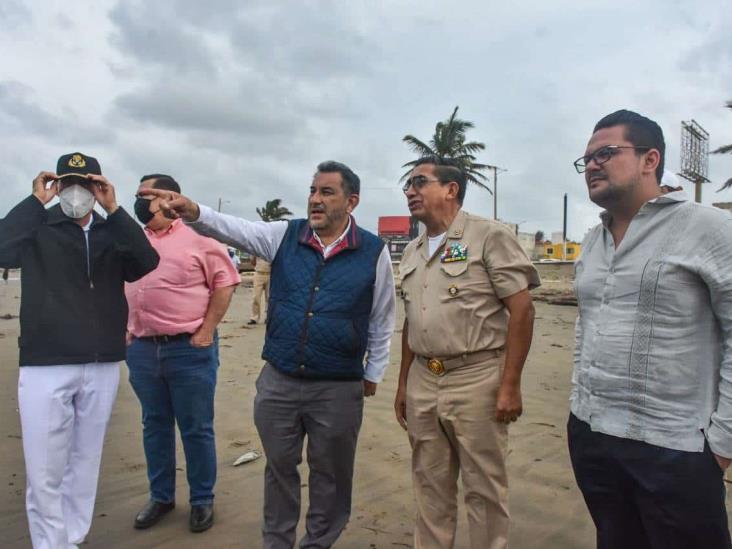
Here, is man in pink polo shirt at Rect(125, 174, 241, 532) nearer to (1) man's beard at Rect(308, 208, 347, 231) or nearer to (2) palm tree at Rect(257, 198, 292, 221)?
(1) man's beard at Rect(308, 208, 347, 231)

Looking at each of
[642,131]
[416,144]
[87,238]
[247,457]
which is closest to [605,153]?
[642,131]

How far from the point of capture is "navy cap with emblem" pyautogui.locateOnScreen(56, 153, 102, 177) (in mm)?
2873

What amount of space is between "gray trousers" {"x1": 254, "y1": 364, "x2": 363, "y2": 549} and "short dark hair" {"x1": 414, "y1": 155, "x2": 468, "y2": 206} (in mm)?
1132

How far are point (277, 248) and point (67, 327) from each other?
1.08 m

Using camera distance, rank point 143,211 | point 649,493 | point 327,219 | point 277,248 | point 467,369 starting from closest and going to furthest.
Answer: point 649,493
point 467,369
point 327,219
point 277,248
point 143,211

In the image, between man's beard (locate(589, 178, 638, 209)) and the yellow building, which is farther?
the yellow building

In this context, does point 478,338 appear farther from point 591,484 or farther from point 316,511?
point 316,511

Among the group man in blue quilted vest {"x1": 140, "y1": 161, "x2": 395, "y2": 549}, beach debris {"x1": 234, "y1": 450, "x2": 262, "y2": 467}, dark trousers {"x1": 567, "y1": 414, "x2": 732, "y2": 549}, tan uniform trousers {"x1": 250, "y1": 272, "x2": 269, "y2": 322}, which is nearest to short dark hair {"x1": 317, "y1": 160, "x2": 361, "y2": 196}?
man in blue quilted vest {"x1": 140, "y1": 161, "x2": 395, "y2": 549}

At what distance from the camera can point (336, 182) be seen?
2.99m

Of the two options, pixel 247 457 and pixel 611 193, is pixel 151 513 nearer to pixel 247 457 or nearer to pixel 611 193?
pixel 247 457

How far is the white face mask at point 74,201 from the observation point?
2895 millimetres

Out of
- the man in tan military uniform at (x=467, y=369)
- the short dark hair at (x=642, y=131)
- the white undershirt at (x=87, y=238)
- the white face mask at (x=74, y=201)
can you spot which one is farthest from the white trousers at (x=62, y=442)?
the short dark hair at (x=642, y=131)

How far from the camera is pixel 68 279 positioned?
2.84m

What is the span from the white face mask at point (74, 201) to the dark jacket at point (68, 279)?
0.04 metres
